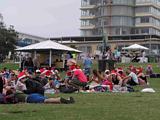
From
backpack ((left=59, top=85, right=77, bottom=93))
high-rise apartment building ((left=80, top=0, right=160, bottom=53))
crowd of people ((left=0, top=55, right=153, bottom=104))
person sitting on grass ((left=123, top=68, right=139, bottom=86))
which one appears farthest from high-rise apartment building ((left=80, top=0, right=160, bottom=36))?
backpack ((left=59, top=85, right=77, bottom=93))

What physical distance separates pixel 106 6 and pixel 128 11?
5748mm

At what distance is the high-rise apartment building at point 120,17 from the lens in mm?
107188

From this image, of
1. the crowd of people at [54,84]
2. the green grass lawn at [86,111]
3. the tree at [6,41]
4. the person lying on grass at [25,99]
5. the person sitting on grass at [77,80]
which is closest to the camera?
the green grass lawn at [86,111]

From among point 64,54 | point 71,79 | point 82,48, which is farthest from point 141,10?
point 71,79

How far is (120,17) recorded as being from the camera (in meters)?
108

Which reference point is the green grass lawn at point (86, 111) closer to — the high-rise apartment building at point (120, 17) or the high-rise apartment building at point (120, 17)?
the high-rise apartment building at point (120, 17)

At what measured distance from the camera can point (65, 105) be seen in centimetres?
1395

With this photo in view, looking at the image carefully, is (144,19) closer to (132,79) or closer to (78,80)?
(132,79)

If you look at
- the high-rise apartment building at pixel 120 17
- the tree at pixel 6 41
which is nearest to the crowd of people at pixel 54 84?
the tree at pixel 6 41

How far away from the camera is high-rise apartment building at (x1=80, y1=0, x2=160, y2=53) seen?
352ft

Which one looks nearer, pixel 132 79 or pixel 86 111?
pixel 86 111

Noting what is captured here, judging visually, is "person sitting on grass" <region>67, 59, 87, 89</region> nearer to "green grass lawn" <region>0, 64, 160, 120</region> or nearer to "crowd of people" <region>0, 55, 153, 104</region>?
"crowd of people" <region>0, 55, 153, 104</region>

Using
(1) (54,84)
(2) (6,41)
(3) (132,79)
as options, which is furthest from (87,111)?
(2) (6,41)

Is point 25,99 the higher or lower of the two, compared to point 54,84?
lower
